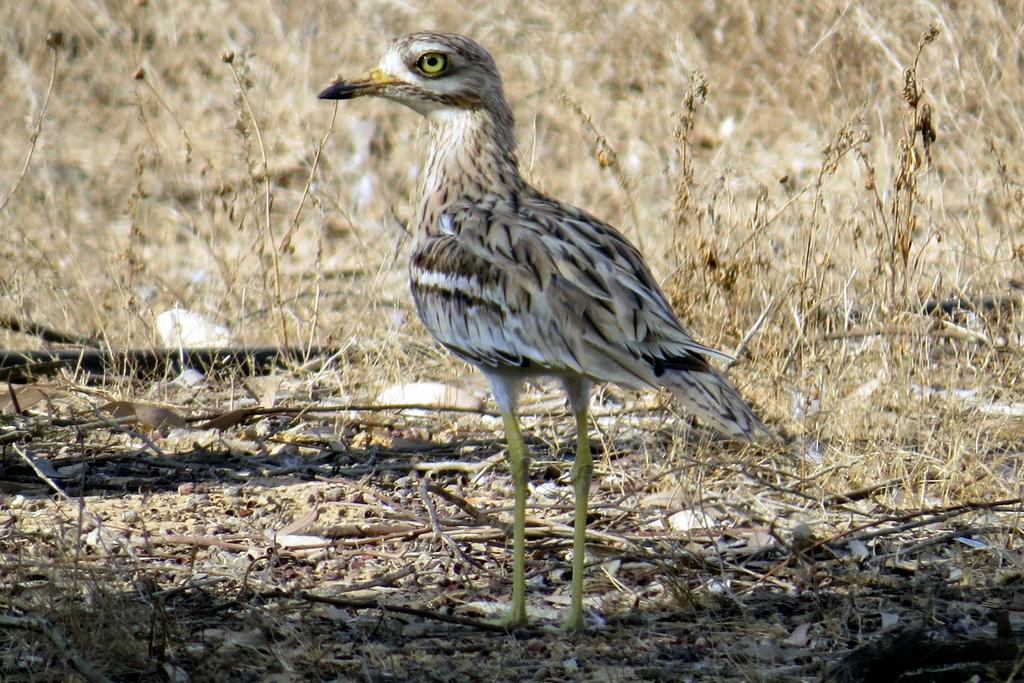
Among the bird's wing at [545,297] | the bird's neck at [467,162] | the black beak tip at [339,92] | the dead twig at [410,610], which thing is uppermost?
the black beak tip at [339,92]

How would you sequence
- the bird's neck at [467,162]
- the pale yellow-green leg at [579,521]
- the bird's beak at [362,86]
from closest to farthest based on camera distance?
the pale yellow-green leg at [579,521]
the bird's neck at [467,162]
the bird's beak at [362,86]

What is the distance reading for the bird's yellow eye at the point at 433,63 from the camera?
13.1ft

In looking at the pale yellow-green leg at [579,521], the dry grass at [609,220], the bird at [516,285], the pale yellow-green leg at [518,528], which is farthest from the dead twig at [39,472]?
the pale yellow-green leg at [579,521]

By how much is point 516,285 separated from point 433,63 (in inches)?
32.1

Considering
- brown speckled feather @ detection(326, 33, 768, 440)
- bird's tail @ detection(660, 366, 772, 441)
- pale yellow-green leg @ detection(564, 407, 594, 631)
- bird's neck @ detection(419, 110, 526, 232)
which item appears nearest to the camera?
bird's tail @ detection(660, 366, 772, 441)

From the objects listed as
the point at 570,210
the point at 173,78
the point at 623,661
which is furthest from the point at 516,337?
the point at 173,78

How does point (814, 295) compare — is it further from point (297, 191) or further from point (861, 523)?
point (297, 191)

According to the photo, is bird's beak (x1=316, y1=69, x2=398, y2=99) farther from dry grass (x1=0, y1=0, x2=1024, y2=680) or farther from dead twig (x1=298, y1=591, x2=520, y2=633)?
dead twig (x1=298, y1=591, x2=520, y2=633)

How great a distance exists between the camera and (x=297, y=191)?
318 inches

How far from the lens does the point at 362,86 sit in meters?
4.07

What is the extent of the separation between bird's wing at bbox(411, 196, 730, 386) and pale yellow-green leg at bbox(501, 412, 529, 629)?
0.19m

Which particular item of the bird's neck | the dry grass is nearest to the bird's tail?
the dry grass

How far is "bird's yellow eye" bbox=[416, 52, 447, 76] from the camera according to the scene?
4.00m

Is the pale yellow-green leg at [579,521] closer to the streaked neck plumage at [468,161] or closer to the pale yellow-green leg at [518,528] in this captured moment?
the pale yellow-green leg at [518,528]
